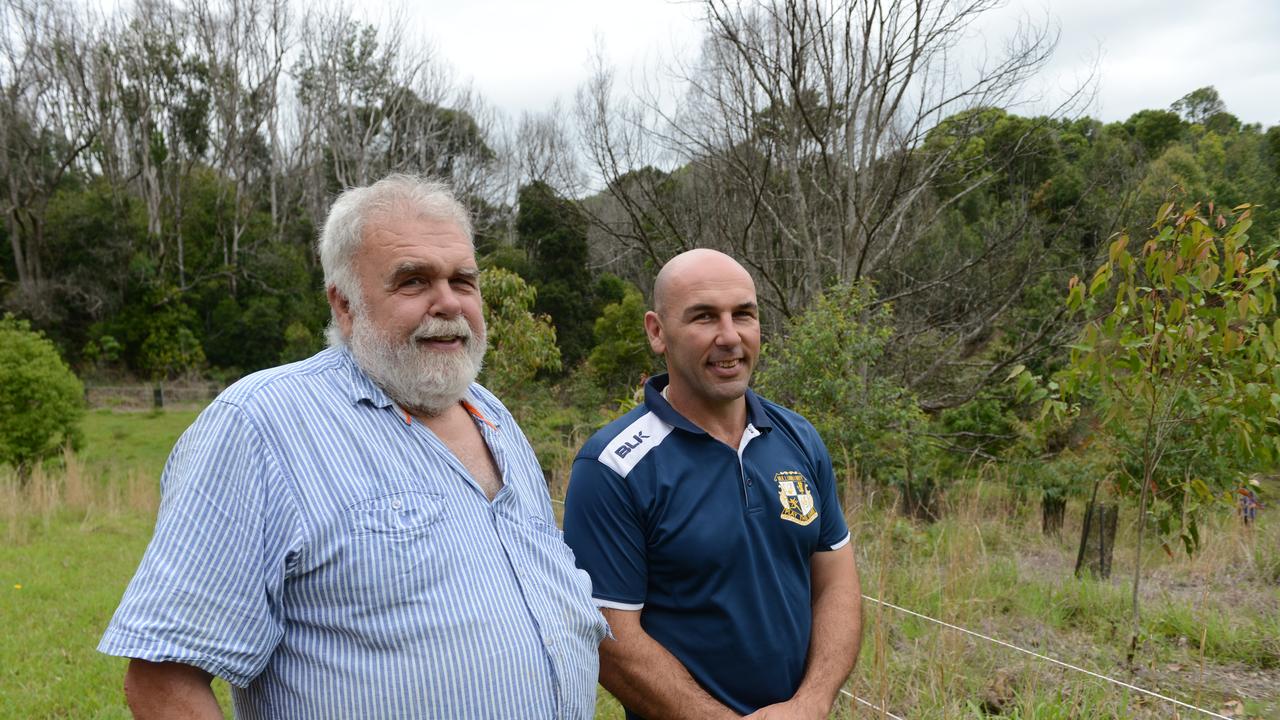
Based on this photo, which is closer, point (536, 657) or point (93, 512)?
point (536, 657)

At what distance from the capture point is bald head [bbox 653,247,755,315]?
2287 millimetres

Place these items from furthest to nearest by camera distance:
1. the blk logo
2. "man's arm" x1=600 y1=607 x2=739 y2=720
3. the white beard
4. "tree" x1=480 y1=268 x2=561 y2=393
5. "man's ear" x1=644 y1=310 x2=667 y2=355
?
"tree" x1=480 y1=268 x2=561 y2=393, "man's ear" x1=644 y1=310 x2=667 y2=355, the blk logo, "man's arm" x1=600 y1=607 x2=739 y2=720, the white beard

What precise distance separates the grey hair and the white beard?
9cm

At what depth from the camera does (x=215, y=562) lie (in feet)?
4.60

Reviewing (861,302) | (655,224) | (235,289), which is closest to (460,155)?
(235,289)

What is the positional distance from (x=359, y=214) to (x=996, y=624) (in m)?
3.68

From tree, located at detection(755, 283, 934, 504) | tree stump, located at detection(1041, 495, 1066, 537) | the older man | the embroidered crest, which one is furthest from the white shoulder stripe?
tree stump, located at detection(1041, 495, 1066, 537)

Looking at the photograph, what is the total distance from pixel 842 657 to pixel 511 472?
0.98m

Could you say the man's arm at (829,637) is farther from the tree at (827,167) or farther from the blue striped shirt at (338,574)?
the tree at (827,167)

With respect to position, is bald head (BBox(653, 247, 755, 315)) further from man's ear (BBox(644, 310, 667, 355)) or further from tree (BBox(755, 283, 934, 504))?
tree (BBox(755, 283, 934, 504))

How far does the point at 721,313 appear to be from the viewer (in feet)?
7.39

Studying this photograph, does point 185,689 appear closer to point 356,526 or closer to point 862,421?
point 356,526

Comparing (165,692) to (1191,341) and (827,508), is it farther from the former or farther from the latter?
(1191,341)

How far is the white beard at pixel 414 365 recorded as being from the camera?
1816 mm
